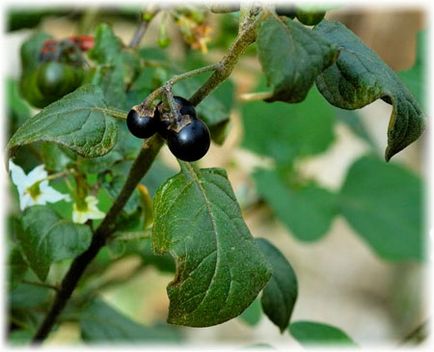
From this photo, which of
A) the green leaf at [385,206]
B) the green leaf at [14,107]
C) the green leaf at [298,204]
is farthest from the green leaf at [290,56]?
the green leaf at [385,206]

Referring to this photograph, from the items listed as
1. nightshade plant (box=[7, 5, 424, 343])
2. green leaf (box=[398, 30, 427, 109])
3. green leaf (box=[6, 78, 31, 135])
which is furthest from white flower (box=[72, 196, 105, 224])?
green leaf (box=[398, 30, 427, 109])

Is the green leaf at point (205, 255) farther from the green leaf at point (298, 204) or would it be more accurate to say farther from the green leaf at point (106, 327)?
the green leaf at point (298, 204)

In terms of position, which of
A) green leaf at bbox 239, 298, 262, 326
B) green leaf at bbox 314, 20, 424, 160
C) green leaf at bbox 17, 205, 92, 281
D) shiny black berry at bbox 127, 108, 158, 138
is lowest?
green leaf at bbox 239, 298, 262, 326

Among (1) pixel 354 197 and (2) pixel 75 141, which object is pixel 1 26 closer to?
(2) pixel 75 141

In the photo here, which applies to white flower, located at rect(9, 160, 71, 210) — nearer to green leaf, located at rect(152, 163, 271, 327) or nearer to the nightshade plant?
the nightshade plant

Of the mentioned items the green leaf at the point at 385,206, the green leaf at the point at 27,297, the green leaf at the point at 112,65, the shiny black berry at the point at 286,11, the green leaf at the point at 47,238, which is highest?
the shiny black berry at the point at 286,11

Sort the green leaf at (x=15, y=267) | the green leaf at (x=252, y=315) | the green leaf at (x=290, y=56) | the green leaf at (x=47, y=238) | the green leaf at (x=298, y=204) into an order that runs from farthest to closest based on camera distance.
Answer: the green leaf at (x=298, y=204) < the green leaf at (x=252, y=315) < the green leaf at (x=15, y=267) < the green leaf at (x=47, y=238) < the green leaf at (x=290, y=56)

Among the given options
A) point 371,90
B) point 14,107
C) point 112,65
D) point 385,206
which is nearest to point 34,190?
point 112,65
